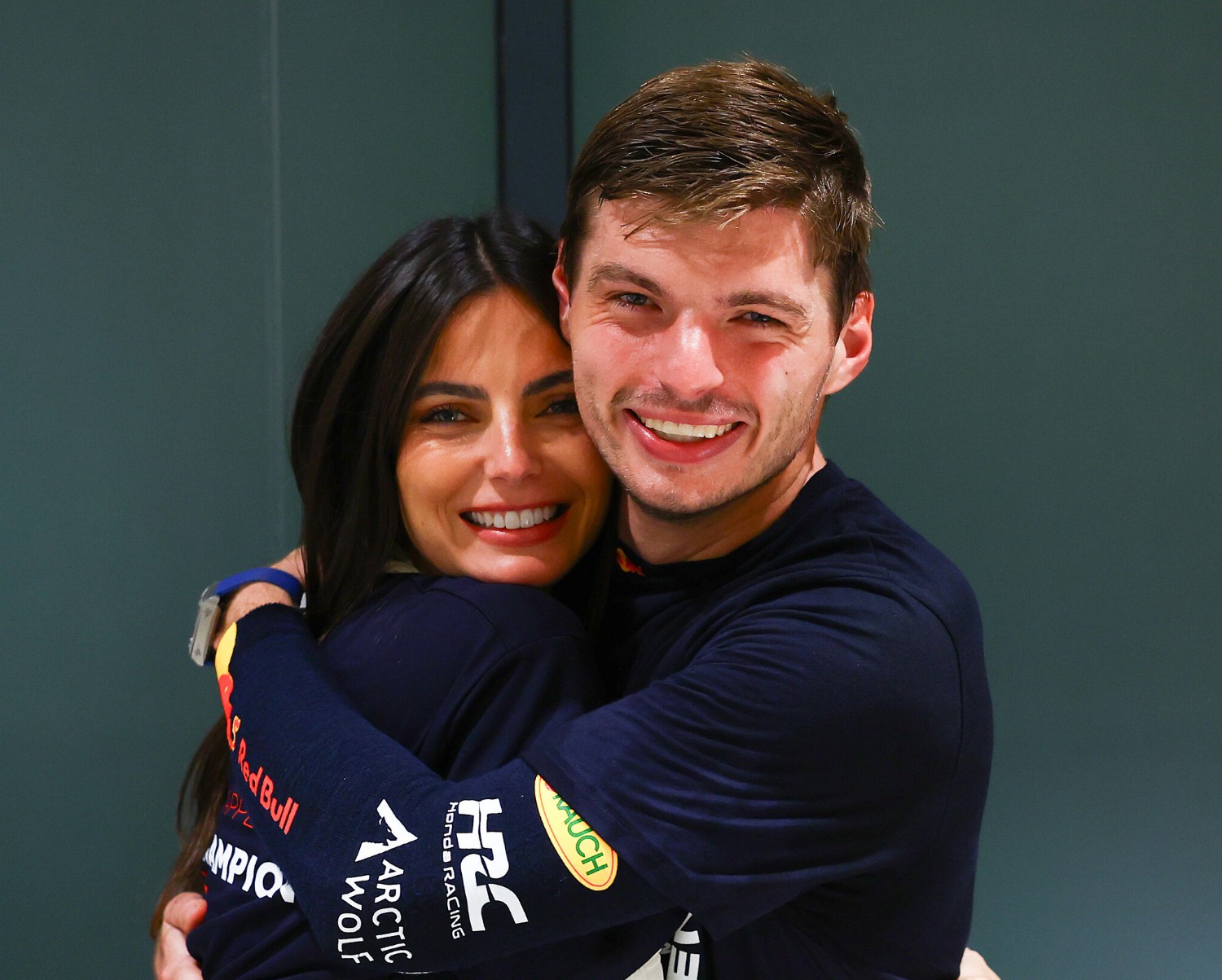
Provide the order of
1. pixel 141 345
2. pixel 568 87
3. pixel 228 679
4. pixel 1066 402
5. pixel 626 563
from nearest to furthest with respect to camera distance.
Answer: pixel 228 679, pixel 626 563, pixel 141 345, pixel 1066 402, pixel 568 87

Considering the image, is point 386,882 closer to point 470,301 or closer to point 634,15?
point 470,301

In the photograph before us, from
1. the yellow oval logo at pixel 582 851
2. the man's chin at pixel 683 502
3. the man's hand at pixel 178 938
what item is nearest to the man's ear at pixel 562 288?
the man's chin at pixel 683 502

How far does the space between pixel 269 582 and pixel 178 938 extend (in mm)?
495

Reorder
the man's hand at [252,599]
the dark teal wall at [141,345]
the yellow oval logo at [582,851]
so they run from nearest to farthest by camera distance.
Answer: the yellow oval logo at [582,851], the man's hand at [252,599], the dark teal wall at [141,345]

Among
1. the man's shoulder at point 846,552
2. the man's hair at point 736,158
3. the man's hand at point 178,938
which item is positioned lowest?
the man's hand at point 178,938

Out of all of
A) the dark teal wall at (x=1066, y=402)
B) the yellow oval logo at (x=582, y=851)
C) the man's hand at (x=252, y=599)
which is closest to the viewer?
the yellow oval logo at (x=582, y=851)

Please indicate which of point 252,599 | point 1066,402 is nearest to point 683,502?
point 252,599

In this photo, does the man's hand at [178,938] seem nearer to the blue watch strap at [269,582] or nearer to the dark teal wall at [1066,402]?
the blue watch strap at [269,582]

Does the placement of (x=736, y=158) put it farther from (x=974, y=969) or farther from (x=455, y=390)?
(x=974, y=969)

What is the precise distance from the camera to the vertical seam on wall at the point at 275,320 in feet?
6.95

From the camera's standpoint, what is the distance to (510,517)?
145 cm

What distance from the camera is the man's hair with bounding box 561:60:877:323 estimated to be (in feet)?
4.00

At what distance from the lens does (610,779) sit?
1.06 m

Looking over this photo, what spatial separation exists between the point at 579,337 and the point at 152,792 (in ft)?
4.45
